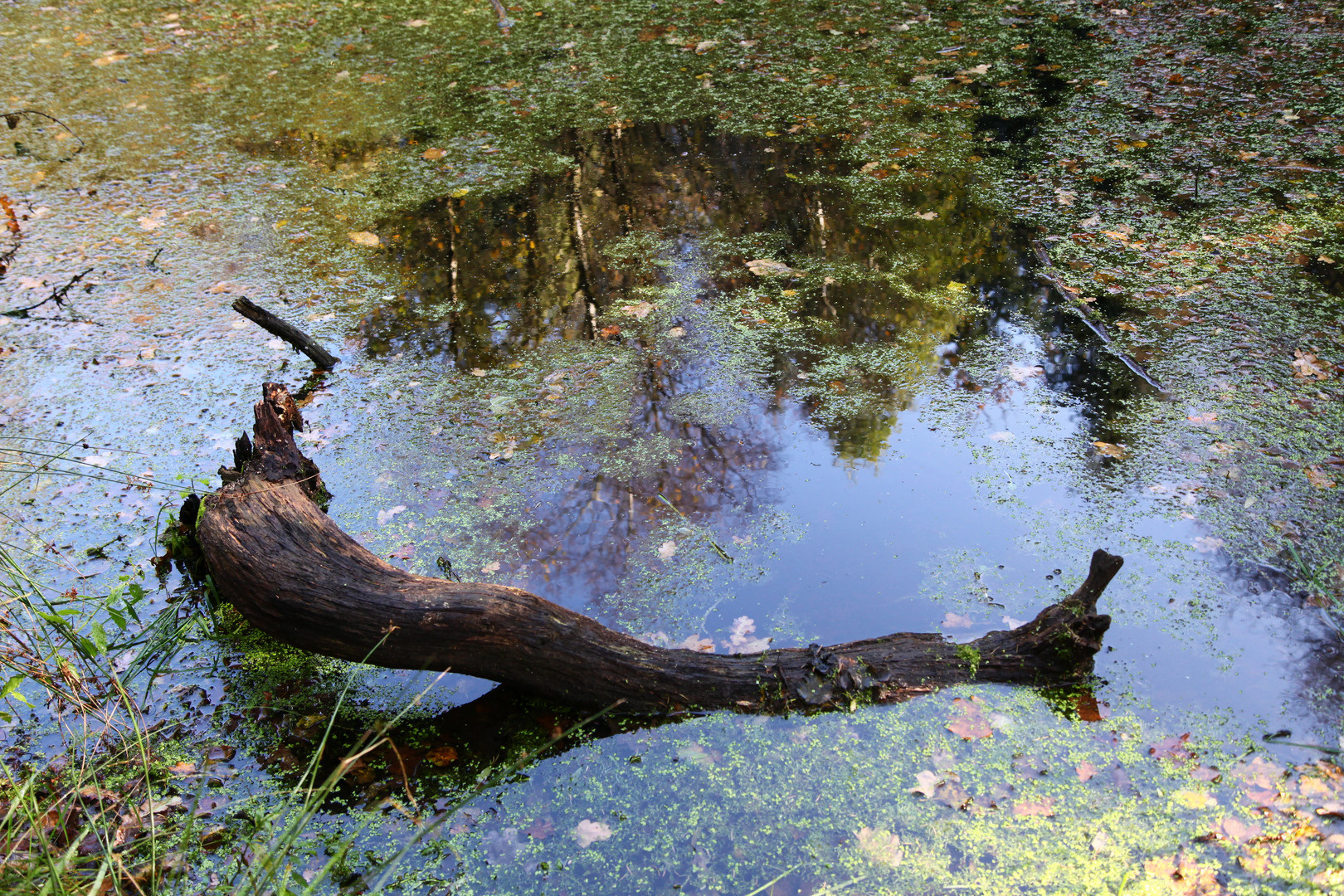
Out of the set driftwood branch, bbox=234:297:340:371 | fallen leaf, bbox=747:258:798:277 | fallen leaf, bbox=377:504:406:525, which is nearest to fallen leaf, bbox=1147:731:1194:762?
fallen leaf, bbox=377:504:406:525

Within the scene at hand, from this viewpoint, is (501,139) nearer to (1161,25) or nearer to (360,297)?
(360,297)

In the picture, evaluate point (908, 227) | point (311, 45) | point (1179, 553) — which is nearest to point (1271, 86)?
point (908, 227)

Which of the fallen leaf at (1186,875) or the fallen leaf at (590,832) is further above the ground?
the fallen leaf at (1186,875)

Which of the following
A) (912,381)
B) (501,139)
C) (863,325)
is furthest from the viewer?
(501,139)

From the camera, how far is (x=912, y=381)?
11.9ft

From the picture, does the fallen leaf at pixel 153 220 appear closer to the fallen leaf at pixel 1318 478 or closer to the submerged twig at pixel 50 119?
the submerged twig at pixel 50 119

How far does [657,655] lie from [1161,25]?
6.45 m

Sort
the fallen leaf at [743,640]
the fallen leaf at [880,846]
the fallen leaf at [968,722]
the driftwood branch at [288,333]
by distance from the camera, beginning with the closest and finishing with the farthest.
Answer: the fallen leaf at [880,846], the fallen leaf at [968,722], the fallen leaf at [743,640], the driftwood branch at [288,333]

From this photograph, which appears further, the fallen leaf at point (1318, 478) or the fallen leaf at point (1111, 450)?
the fallen leaf at point (1111, 450)

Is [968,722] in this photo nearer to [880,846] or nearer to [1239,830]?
[880,846]

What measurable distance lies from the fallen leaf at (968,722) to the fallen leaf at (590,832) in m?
0.92

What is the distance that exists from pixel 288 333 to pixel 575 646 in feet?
7.06

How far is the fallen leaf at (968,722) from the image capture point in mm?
2314

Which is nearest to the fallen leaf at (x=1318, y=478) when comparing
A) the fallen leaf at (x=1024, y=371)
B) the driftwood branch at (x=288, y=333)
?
the fallen leaf at (x=1024, y=371)
